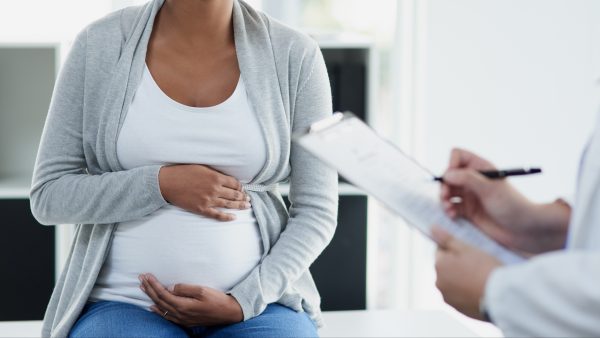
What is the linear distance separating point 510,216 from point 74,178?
0.85 metres

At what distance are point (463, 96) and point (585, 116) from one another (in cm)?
50

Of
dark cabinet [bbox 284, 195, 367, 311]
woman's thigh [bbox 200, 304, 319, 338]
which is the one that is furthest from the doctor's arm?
dark cabinet [bbox 284, 195, 367, 311]

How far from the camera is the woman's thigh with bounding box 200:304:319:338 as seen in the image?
5.25 feet

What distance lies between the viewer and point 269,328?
5.29 feet

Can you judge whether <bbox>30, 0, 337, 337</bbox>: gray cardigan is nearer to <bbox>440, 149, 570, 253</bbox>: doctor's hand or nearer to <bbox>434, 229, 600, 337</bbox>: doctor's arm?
<bbox>440, 149, 570, 253</bbox>: doctor's hand

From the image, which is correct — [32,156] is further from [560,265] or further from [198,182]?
[560,265]

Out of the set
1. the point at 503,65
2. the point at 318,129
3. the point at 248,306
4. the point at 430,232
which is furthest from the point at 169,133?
the point at 503,65

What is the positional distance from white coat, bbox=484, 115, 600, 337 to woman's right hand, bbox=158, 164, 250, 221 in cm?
70

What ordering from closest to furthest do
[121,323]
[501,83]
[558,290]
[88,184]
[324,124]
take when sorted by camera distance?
[558,290]
[324,124]
[121,323]
[88,184]
[501,83]

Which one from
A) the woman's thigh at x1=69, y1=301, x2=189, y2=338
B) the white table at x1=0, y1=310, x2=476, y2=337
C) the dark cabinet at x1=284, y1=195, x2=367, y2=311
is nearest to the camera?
the woman's thigh at x1=69, y1=301, x2=189, y2=338

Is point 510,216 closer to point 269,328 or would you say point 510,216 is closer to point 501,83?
point 269,328

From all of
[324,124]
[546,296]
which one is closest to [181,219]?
[324,124]

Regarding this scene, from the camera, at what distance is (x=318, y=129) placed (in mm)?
1237

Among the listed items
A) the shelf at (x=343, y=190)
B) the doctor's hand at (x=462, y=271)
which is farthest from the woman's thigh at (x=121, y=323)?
the shelf at (x=343, y=190)
